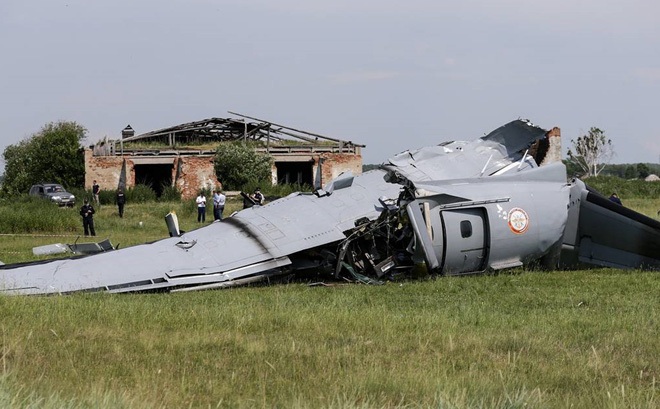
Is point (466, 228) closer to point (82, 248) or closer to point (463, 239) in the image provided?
point (463, 239)

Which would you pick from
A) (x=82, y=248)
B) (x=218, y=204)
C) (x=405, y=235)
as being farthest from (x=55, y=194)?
(x=405, y=235)

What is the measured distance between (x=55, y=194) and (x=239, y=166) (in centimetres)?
1043

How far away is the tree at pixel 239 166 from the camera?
161 feet

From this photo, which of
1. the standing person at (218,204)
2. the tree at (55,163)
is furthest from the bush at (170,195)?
the tree at (55,163)

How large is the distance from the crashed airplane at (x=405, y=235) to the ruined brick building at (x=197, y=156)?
1335 inches

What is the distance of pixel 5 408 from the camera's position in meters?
5.43

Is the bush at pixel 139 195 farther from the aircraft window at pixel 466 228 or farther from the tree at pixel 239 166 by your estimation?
the aircraft window at pixel 466 228

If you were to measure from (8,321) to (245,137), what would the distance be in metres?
44.7

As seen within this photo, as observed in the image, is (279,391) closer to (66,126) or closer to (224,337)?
(224,337)

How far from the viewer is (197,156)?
50438 mm

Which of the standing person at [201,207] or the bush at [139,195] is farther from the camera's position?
the bush at [139,195]

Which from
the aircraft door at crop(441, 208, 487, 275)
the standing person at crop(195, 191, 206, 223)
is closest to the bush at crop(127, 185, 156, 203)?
the standing person at crop(195, 191, 206, 223)

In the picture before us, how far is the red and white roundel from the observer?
15875 millimetres

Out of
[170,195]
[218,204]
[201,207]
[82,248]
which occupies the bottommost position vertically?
[170,195]
